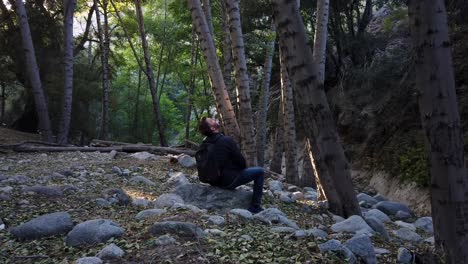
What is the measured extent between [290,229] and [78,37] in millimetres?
19131

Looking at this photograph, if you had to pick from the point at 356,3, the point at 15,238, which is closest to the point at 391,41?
the point at 356,3

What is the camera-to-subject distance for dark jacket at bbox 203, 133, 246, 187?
5414 mm

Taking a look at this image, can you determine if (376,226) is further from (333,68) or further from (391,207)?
(333,68)

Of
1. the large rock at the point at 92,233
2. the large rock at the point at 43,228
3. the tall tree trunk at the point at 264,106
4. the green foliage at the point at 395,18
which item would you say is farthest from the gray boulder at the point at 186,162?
the green foliage at the point at 395,18

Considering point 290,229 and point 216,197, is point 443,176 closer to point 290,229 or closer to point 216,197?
point 290,229

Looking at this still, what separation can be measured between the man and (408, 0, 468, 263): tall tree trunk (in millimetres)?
2521

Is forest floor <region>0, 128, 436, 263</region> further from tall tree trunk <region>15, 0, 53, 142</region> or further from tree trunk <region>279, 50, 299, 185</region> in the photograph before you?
tall tree trunk <region>15, 0, 53, 142</region>

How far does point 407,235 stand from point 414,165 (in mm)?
3389

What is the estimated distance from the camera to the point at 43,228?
3.77 metres

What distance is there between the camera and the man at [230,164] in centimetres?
540

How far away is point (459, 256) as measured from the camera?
10.3 ft

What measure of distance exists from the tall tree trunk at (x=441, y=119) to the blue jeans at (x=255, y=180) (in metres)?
2.50

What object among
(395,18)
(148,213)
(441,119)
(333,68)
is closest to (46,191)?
(148,213)

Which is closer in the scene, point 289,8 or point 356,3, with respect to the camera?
point 289,8
